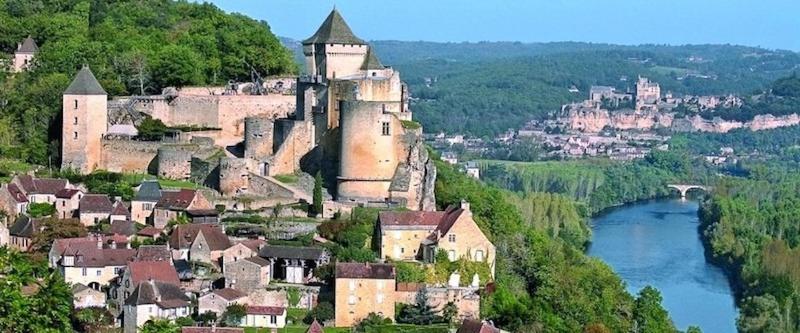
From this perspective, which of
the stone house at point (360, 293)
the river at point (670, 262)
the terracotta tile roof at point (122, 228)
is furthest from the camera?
the river at point (670, 262)

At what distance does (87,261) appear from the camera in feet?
95.2

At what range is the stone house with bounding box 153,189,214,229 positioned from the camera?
31.8m

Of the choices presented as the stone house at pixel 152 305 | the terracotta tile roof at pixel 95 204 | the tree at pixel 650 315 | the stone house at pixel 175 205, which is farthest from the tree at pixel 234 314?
the tree at pixel 650 315

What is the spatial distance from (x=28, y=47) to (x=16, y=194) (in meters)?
12.4

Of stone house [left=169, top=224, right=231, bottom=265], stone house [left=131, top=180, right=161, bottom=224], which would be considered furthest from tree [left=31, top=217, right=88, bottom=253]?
stone house [left=169, top=224, right=231, bottom=265]

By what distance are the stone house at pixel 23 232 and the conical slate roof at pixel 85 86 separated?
526 centimetres

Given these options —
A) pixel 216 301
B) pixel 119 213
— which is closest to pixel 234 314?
pixel 216 301

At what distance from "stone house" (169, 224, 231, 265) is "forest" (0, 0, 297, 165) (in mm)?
7580

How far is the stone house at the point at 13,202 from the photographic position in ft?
105

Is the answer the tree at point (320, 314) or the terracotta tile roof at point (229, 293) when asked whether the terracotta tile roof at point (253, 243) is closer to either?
the terracotta tile roof at point (229, 293)

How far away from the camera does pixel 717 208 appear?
235 ft

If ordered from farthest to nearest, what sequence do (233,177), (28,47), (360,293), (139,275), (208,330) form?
1. (28,47)
2. (233,177)
3. (360,293)
4. (139,275)
5. (208,330)

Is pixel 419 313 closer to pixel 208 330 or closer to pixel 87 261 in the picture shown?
pixel 208 330

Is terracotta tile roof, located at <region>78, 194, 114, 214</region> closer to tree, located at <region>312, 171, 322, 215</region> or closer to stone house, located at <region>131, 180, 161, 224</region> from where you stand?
stone house, located at <region>131, 180, 161, 224</region>
